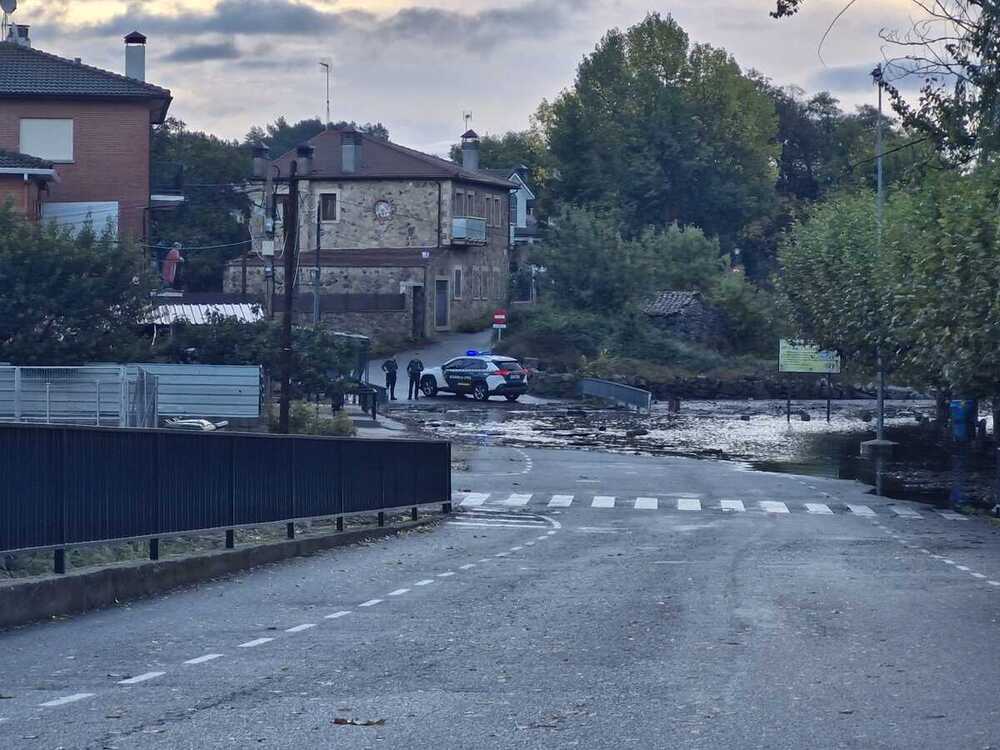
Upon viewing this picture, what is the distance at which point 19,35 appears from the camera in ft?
206

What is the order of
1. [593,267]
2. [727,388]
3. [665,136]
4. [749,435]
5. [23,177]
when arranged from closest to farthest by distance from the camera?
[23,177] < [749,435] < [727,388] < [593,267] < [665,136]

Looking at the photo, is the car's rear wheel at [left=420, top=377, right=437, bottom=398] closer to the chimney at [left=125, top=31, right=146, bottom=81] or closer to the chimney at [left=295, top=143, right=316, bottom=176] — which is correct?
the chimney at [left=125, top=31, right=146, bottom=81]

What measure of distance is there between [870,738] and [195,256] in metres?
86.9

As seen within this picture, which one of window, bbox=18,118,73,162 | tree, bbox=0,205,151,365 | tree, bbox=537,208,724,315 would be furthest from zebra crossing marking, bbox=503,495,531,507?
tree, bbox=537,208,724,315

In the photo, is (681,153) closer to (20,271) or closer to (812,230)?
(812,230)

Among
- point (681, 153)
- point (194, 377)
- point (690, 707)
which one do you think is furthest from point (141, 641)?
point (681, 153)

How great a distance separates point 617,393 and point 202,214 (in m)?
39.1

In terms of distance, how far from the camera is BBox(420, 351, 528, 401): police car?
63094 millimetres

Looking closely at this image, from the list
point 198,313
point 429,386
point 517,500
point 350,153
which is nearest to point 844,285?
point 517,500

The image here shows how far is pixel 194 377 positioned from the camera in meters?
43.3

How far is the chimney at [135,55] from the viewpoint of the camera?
60.3 meters

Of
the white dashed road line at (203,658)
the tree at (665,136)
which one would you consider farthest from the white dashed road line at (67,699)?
the tree at (665,136)

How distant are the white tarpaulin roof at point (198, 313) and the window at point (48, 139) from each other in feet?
24.9

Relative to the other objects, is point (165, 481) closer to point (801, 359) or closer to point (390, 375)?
point (801, 359)
